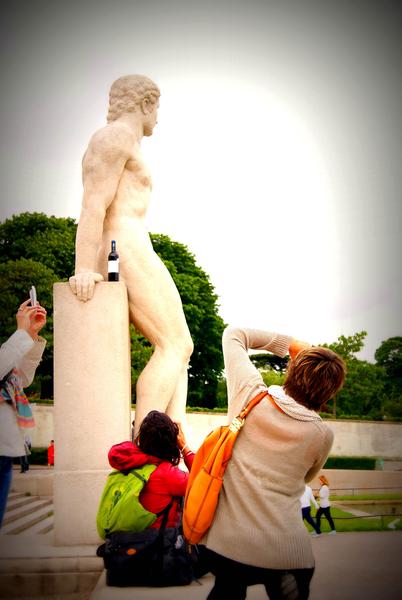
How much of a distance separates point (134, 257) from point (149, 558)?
9.27 feet

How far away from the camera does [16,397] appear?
11.4ft

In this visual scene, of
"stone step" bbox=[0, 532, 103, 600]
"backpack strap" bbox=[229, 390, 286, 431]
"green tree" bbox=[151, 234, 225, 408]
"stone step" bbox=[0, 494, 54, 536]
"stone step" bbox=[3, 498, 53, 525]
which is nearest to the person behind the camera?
"backpack strap" bbox=[229, 390, 286, 431]

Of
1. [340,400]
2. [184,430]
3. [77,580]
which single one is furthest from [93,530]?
[340,400]

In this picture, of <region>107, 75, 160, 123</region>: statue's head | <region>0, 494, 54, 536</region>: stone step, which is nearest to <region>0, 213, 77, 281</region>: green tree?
<region>0, 494, 54, 536</region>: stone step

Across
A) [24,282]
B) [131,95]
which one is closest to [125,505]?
[131,95]

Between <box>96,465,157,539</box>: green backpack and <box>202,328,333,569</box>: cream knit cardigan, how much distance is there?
117 centimetres

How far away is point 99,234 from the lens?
538 centimetres

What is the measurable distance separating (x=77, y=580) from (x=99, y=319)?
7.10 ft

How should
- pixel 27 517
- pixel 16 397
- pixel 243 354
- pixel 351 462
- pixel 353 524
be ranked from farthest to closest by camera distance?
pixel 351 462 → pixel 353 524 → pixel 27 517 → pixel 16 397 → pixel 243 354

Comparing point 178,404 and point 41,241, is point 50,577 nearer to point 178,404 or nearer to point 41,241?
point 178,404

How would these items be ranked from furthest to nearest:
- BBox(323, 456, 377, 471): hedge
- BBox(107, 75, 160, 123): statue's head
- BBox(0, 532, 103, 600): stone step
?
BBox(323, 456, 377, 471): hedge
BBox(107, 75, 160, 123): statue's head
BBox(0, 532, 103, 600): stone step

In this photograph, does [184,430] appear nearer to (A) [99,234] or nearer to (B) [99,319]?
(B) [99,319]

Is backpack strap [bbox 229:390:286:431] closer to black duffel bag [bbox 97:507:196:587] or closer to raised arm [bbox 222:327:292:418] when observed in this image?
raised arm [bbox 222:327:292:418]

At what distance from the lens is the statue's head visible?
5.89 m
